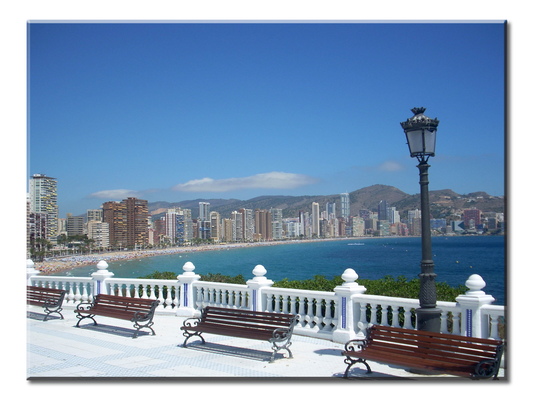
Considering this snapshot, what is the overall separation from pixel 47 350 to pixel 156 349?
1.81 metres

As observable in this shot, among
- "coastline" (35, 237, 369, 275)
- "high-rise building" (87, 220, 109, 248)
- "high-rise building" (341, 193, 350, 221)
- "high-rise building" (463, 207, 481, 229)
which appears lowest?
"coastline" (35, 237, 369, 275)

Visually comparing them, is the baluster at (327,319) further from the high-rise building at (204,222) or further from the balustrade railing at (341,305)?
the high-rise building at (204,222)

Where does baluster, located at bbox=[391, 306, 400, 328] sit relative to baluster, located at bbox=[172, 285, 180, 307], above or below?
above

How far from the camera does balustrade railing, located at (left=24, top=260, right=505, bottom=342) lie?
682 cm

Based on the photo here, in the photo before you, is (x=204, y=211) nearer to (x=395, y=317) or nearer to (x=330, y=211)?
(x=330, y=211)

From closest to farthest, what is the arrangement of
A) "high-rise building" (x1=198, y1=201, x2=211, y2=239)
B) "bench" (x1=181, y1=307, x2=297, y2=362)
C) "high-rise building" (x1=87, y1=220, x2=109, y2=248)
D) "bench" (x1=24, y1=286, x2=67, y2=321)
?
"bench" (x1=181, y1=307, x2=297, y2=362), "bench" (x1=24, y1=286, x2=67, y2=321), "high-rise building" (x1=87, y1=220, x2=109, y2=248), "high-rise building" (x1=198, y1=201, x2=211, y2=239)

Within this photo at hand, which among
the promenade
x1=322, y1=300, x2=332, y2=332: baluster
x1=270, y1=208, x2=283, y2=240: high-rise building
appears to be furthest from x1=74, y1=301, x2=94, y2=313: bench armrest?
x1=270, y1=208, x2=283, y2=240: high-rise building

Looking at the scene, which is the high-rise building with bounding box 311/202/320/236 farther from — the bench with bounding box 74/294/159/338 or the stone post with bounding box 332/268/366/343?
the stone post with bounding box 332/268/366/343

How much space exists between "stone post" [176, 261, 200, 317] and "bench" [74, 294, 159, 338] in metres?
1.80

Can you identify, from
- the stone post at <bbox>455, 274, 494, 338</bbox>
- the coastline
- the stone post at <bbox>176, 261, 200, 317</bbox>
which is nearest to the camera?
the stone post at <bbox>455, 274, 494, 338</bbox>

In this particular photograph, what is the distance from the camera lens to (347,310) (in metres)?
8.61

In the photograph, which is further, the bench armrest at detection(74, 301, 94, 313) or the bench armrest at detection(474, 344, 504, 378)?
the bench armrest at detection(74, 301, 94, 313)
